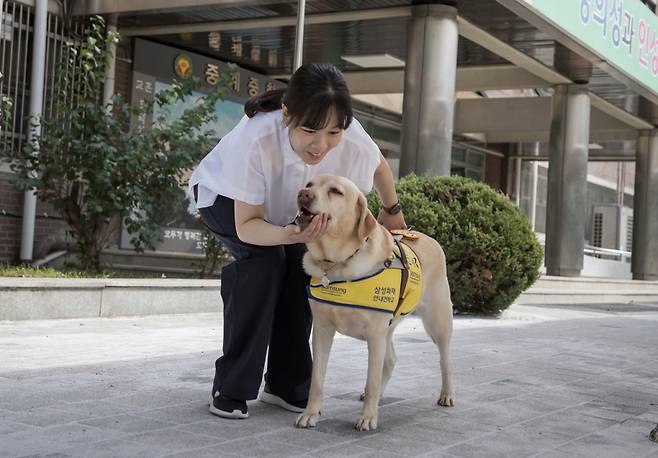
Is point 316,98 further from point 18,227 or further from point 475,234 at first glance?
point 18,227

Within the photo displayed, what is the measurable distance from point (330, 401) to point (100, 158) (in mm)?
5992

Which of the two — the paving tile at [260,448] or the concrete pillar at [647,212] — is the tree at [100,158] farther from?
the concrete pillar at [647,212]

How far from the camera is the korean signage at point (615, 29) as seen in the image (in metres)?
13.9

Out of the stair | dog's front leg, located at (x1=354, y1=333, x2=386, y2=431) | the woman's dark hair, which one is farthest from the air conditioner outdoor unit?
the woman's dark hair

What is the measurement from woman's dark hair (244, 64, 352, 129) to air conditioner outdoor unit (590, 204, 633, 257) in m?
29.8

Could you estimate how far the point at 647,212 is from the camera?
73.2ft

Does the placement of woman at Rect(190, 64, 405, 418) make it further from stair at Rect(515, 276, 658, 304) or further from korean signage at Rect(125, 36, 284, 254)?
stair at Rect(515, 276, 658, 304)

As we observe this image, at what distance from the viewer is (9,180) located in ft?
40.0

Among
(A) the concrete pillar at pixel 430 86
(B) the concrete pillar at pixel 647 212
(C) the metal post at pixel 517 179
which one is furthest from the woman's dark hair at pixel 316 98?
(C) the metal post at pixel 517 179

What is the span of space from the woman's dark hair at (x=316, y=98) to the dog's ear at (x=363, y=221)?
0.35 meters

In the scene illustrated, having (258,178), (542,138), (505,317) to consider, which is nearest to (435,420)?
(258,178)

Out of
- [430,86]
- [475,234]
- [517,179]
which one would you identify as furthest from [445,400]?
[517,179]

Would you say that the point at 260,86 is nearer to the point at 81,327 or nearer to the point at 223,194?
the point at 81,327

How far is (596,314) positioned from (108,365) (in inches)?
385
